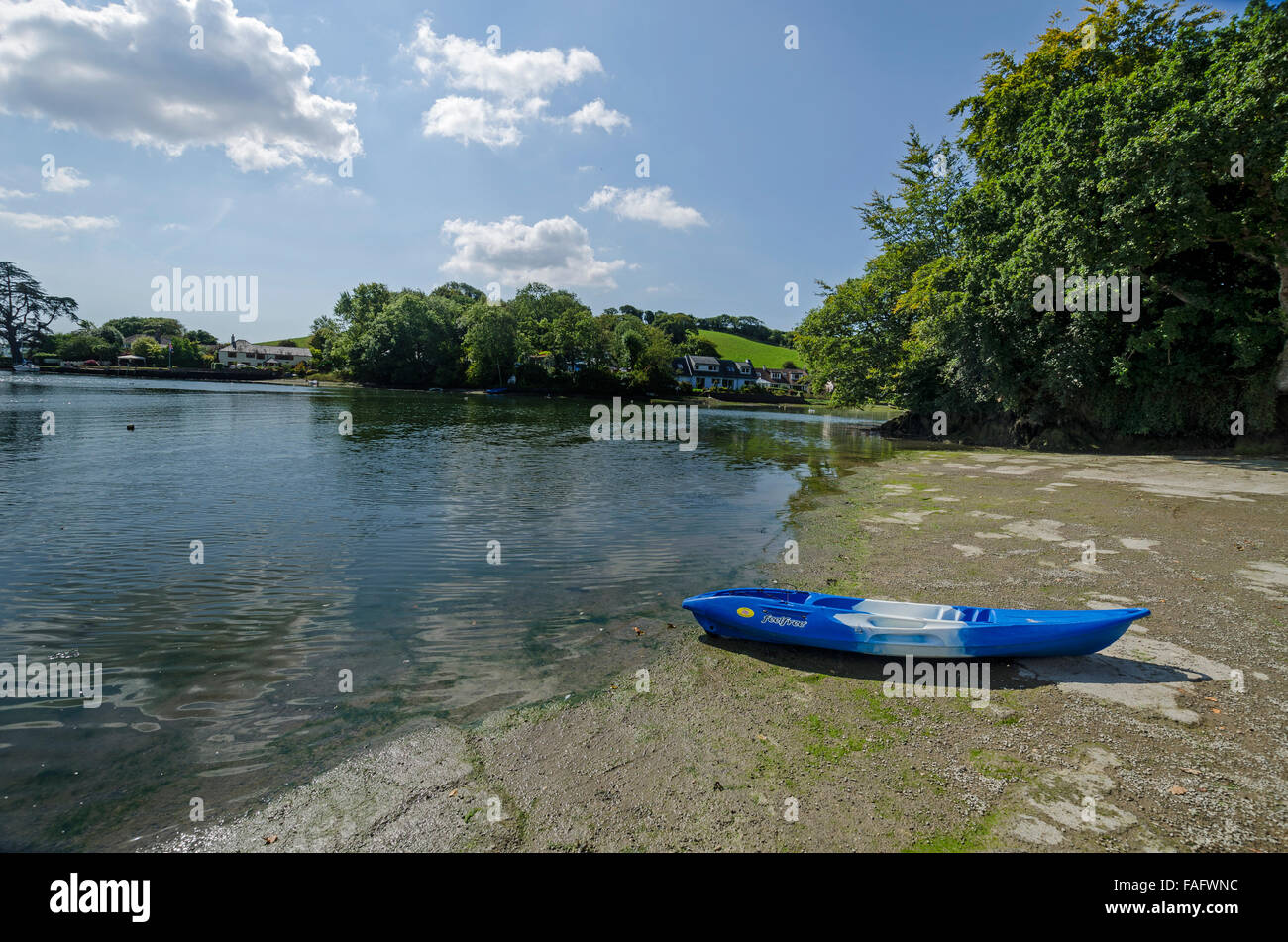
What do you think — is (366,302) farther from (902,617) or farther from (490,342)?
(902,617)

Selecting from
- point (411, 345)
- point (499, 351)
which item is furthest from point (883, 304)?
point (411, 345)

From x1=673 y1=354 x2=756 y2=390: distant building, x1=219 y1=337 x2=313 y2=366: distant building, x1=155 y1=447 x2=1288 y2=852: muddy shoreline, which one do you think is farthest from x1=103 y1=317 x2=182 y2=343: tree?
x1=155 y1=447 x2=1288 y2=852: muddy shoreline

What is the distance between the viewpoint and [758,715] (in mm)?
6266

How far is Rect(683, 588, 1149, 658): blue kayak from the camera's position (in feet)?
21.6

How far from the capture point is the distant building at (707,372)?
443 feet

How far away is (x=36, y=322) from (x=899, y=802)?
20336 centimetres

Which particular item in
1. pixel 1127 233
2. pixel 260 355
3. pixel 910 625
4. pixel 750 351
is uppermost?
pixel 750 351

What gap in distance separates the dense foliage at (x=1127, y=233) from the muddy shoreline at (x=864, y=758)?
19189 millimetres

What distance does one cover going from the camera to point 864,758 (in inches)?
209

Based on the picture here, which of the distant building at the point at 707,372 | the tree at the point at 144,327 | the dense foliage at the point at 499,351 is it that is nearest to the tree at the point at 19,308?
the tree at the point at 144,327

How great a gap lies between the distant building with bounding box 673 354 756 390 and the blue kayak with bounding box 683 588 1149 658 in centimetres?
12767

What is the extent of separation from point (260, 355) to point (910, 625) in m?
207
